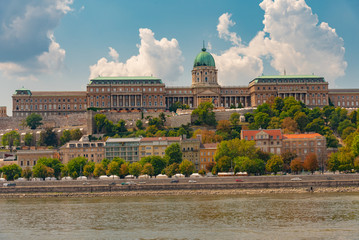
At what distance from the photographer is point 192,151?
100 metres

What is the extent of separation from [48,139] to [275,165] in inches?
2191

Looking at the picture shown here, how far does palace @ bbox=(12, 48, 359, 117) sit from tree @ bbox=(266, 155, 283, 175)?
71.6 meters

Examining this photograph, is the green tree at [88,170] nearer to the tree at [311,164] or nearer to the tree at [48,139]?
the tree at [311,164]

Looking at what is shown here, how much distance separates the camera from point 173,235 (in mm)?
47969

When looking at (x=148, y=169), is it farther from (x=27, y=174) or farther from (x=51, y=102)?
(x=51, y=102)

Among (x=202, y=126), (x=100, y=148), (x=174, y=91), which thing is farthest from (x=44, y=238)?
(x=174, y=91)

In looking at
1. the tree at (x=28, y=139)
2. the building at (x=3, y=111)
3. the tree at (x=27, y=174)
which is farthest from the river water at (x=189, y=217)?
the building at (x=3, y=111)

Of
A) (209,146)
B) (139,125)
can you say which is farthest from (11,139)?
(209,146)

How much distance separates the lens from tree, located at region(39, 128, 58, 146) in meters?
126

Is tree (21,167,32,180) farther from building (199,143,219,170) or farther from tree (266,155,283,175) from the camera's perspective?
tree (266,155,283,175)

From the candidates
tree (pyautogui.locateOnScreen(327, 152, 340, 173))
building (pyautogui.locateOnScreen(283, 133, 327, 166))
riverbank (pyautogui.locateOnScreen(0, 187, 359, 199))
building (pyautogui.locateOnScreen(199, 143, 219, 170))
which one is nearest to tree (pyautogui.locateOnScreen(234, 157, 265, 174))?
tree (pyautogui.locateOnScreen(327, 152, 340, 173))

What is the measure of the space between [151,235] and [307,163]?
45879 mm

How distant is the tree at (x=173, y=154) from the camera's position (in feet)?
311

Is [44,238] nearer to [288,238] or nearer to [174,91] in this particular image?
[288,238]
